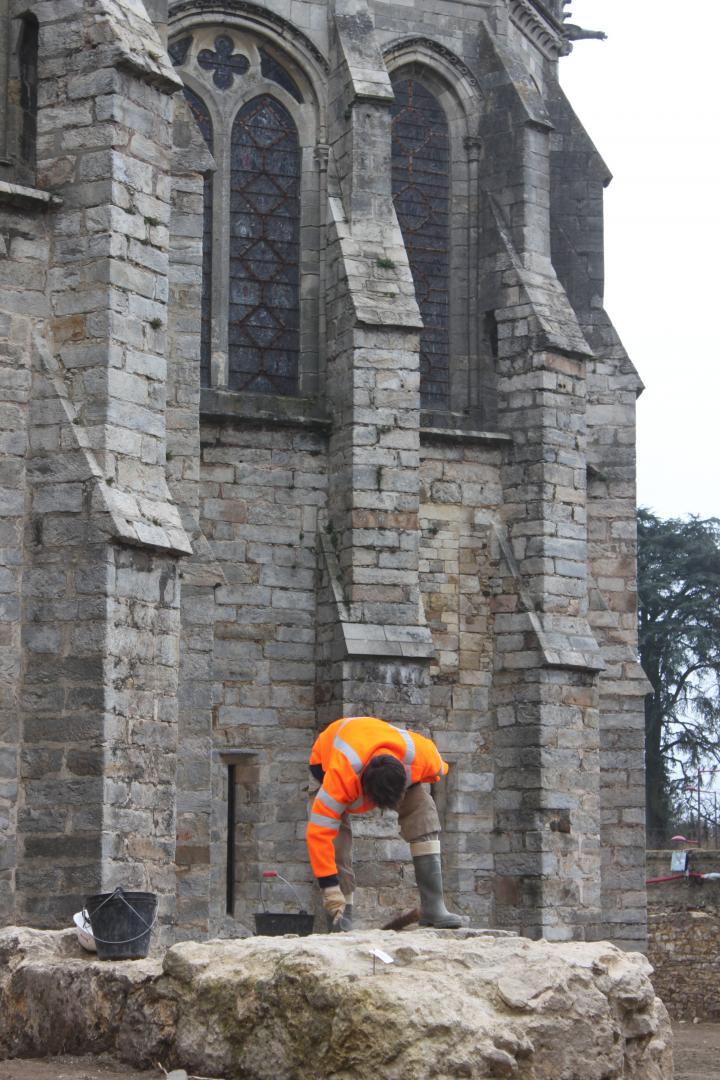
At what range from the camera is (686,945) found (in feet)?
79.7

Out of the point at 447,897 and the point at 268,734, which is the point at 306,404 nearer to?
the point at 268,734

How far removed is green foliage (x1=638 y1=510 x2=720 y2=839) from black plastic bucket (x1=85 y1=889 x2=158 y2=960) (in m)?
32.9

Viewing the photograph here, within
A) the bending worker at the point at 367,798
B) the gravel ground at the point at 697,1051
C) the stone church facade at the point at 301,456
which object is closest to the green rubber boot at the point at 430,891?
the bending worker at the point at 367,798

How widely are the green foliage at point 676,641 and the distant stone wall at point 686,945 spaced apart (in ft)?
53.6

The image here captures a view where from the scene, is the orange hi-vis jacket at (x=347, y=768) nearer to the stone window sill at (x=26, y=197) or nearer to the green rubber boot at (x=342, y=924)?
the green rubber boot at (x=342, y=924)

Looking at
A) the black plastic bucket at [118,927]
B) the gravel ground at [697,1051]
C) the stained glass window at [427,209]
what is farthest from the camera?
the stained glass window at [427,209]

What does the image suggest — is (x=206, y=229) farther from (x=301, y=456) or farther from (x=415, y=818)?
(x=415, y=818)

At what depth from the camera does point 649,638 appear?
4625 cm

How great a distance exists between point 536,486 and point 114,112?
7.89 metres

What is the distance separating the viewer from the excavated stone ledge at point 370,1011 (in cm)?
782

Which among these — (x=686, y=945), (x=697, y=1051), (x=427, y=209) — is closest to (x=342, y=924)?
(x=697, y=1051)

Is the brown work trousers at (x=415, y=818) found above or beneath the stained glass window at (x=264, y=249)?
beneath

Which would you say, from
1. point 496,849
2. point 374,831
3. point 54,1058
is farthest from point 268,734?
point 54,1058

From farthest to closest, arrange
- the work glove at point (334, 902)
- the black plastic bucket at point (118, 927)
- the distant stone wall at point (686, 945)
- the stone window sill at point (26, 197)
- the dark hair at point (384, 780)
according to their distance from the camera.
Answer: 1. the distant stone wall at point (686, 945)
2. the stone window sill at point (26, 197)
3. the work glove at point (334, 902)
4. the dark hair at point (384, 780)
5. the black plastic bucket at point (118, 927)
